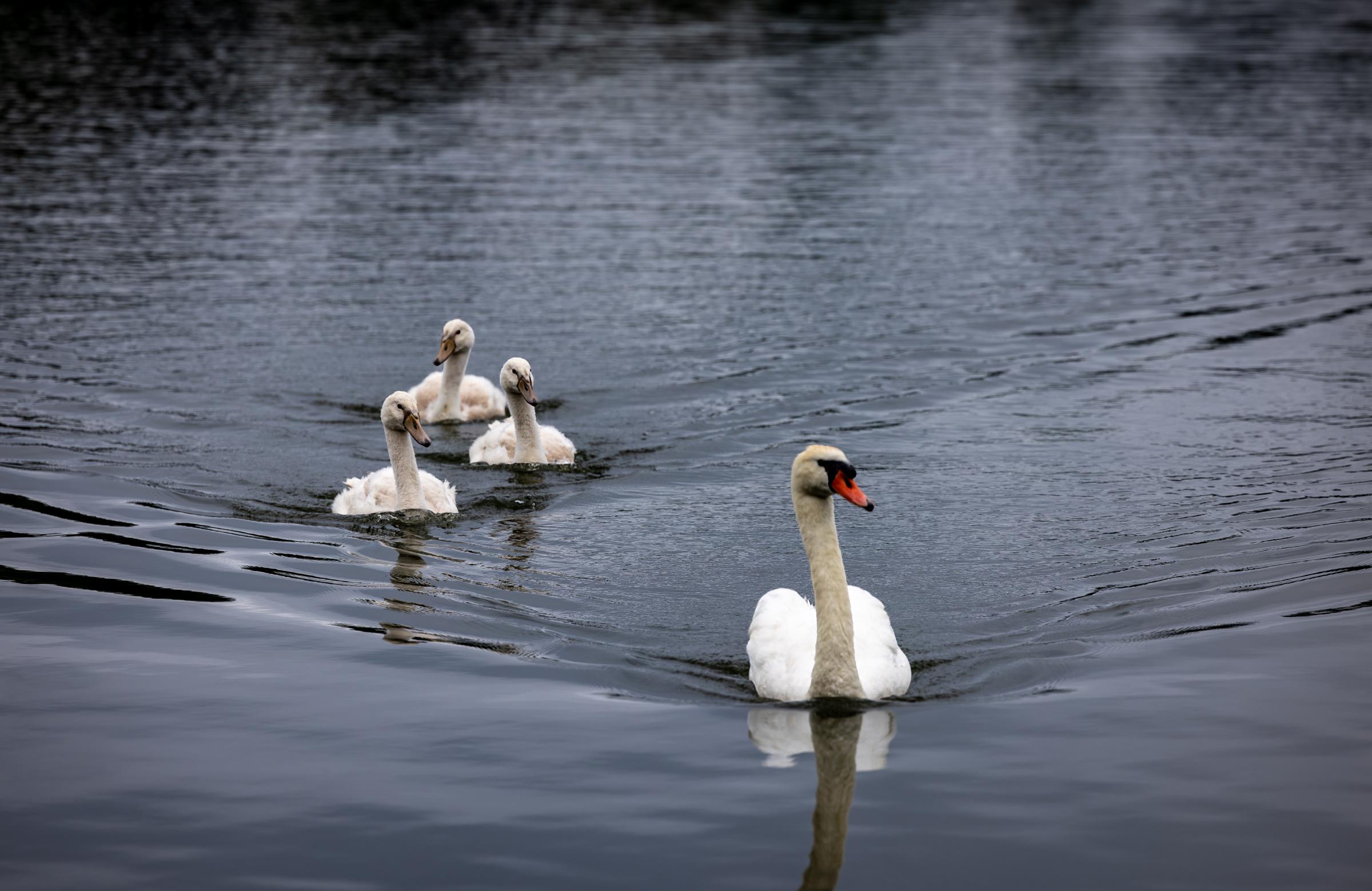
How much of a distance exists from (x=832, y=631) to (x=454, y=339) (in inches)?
350

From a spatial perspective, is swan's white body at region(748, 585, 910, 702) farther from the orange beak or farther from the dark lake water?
the orange beak

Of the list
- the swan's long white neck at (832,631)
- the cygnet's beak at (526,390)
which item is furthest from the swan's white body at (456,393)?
the swan's long white neck at (832,631)

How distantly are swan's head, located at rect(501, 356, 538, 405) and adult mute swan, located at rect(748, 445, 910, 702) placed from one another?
5694 millimetres

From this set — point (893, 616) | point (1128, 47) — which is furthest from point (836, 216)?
point (1128, 47)

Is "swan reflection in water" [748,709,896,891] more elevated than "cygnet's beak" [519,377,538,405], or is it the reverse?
"cygnet's beak" [519,377,538,405]

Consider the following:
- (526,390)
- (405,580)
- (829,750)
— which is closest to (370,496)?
(405,580)

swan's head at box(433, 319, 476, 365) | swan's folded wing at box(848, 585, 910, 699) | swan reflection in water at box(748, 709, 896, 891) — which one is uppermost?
swan's head at box(433, 319, 476, 365)

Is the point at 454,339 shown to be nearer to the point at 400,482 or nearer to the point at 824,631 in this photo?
the point at 400,482

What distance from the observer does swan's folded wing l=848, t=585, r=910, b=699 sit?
392 inches

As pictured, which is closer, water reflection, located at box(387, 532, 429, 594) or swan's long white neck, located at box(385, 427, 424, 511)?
water reflection, located at box(387, 532, 429, 594)

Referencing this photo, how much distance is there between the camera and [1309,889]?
304 inches

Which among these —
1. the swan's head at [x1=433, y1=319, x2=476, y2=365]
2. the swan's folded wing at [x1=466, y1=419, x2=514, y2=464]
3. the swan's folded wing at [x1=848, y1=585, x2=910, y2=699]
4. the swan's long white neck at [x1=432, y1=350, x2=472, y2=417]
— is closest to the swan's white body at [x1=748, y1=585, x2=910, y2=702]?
the swan's folded wing at [x1=848, y1=585, x2=910, y2=699]

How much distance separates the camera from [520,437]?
15.9 metres

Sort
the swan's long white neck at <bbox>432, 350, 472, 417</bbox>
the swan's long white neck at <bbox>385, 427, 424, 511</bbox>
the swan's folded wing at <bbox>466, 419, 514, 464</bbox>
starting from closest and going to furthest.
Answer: the swan's long white neck at <bbox>385, 427, 424, 511</bbox>
the swan's folded wing at <bbox>466, 419, 514, 464</bbox>
the swan's long white neck at <bbox>432, 350, 472, 417</bbox>
